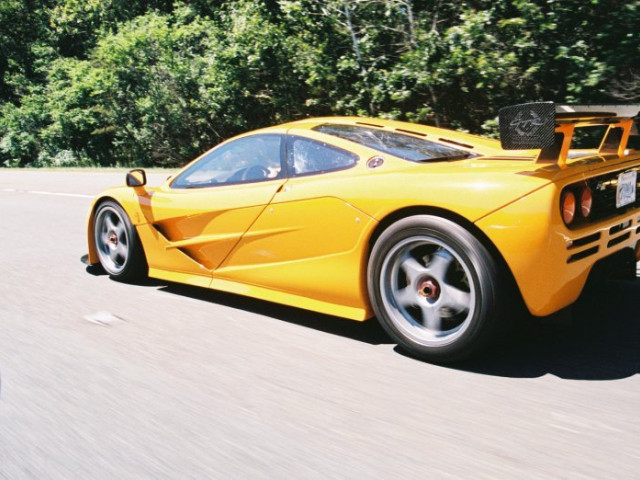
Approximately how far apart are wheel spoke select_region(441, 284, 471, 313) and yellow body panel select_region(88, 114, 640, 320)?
0.32m

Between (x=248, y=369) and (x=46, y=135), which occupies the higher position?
(x=46, y=135)

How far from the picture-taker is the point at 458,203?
3125mm

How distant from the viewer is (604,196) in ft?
10.8

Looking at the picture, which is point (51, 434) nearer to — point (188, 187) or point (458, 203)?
point (458, 203)

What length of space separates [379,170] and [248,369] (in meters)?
1.28

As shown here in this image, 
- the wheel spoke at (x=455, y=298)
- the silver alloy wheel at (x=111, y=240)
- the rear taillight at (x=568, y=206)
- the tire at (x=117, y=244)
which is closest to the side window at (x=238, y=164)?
the tire at (x=117, y=244)

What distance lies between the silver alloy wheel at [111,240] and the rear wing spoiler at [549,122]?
10.7 feet

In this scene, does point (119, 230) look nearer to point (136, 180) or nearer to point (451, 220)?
point (136, 180)

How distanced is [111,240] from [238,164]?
1.57 metres

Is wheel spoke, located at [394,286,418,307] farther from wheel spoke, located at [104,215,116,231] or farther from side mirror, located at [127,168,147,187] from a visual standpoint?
wheel spoke, located at [104,215,116,231]

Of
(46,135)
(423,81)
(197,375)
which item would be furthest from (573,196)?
(46,135)

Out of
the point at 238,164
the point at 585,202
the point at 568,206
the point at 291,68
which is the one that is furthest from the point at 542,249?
the point at 291,68

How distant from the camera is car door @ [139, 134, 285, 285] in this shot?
4.16 metres

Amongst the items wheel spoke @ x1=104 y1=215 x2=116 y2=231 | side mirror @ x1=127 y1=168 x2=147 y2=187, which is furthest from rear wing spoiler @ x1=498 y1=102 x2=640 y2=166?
wheel spoke @ x1=104 y1=215 x2=116 y2=231
